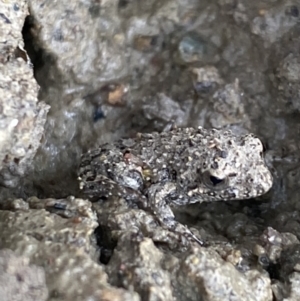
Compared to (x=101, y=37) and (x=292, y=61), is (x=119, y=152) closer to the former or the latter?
(x=101, y=37)

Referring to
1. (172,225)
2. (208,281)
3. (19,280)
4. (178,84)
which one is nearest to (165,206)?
(172,225)

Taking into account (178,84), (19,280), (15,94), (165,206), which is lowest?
(165,206)

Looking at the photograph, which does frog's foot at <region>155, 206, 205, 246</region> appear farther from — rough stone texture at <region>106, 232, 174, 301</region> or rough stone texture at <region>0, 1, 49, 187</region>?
rough stone texture at <region>0, 1, 49, 187</region>

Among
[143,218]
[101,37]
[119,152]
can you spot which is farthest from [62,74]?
[143,218]

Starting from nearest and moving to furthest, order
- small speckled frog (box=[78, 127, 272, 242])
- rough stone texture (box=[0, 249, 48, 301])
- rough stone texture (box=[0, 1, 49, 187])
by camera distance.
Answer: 1. rough stone texture (box=[0, 249, 48, 301])
2. rough stone texture (box=[0, 1, 49, 187])
3. small speckled frog (box=[78, 127, 272, 242])

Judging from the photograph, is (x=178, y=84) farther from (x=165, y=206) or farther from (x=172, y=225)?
(x=172, y=225)

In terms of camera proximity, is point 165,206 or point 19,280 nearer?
point 19,280

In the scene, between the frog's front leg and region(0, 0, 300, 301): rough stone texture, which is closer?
the frog's front leg

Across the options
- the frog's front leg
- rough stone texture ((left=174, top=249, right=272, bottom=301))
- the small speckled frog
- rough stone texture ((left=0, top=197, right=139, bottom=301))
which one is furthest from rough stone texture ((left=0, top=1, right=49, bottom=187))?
rough stone texture ((left=174, top=249, right=272, bottom=301))
